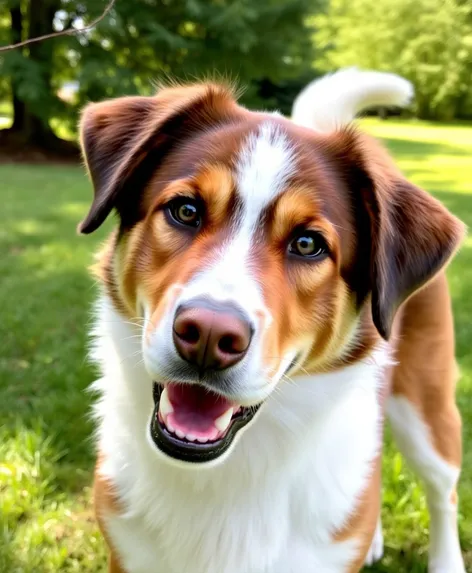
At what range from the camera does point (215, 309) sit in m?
1.80

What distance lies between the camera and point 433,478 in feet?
11.0

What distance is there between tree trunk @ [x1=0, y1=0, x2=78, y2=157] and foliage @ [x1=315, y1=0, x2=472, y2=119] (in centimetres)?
3185

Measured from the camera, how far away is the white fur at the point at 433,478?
3293mm

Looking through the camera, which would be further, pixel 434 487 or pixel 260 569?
pixel 434 487

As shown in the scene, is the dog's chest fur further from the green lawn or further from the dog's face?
the green lawn

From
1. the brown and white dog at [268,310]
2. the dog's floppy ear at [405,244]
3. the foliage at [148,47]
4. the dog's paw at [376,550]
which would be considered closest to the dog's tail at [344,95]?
the brown and white dog at [268,310]

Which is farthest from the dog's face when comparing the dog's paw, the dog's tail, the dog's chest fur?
the dog's paw

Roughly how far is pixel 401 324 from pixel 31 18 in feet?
65.4

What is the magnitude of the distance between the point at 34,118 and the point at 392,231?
19.9m

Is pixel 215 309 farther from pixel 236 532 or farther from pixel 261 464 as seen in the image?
pixel 236 532

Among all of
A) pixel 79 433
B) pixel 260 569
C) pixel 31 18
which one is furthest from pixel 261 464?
pixel 31 18

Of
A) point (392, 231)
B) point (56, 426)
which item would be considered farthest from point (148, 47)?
point (392, 231)

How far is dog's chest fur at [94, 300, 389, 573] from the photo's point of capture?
8.07 feet

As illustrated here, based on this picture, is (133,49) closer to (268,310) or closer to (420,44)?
(268,310)
